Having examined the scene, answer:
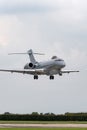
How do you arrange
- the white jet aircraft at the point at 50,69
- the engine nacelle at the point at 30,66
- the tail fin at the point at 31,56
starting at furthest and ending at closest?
the tail fin at the point at 31,56 → the engine nacelle at the point at 30,66 → the white jet aircraft at the point at 50,69

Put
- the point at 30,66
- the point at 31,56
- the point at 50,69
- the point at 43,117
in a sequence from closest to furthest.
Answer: the point at 43,117, the point at 50,69, the point at 30,66, the point at 31,56

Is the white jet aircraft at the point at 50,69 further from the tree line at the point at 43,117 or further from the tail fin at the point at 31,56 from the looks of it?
the tail fin at the point at 31,56

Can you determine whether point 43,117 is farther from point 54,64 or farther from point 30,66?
point 30,66

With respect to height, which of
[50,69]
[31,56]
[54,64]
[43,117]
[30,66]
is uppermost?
[31,56]

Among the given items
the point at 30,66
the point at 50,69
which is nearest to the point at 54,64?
the point at 50,69

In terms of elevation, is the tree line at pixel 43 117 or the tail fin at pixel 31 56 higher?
the tail fin at pixel 31 56

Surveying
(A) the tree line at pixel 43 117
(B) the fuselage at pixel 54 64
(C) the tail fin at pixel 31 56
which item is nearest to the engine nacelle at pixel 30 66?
(B) the fuselage at pixel 54 64

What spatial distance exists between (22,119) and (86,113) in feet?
48.4

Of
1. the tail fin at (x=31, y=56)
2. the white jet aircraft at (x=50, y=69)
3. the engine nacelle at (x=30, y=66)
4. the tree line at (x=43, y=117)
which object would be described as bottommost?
the tree line at (x=43, y=117)

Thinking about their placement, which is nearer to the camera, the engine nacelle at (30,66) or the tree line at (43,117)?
the tree line at (43,117)

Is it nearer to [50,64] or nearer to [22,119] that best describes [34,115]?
[22,119]

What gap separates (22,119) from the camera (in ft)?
435

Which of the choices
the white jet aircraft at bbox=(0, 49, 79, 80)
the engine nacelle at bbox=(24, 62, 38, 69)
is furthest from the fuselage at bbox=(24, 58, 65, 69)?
the engine nacelle at bbox=(24, 62, 38, 69)

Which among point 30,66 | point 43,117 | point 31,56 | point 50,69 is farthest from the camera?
point 31,56
